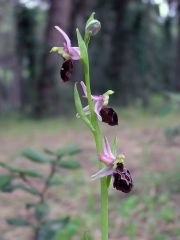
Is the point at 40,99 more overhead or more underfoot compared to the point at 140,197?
more overhead

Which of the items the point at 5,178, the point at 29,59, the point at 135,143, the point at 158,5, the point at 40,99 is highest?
the point at 158,5

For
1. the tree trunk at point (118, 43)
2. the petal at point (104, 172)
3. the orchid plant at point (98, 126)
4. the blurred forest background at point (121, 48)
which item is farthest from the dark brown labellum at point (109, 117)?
the tree trunk at point (118, 43)

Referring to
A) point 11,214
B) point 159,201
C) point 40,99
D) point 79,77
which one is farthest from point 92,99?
point 79,77

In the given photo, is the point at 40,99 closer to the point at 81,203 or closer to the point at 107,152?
the point at 81,203

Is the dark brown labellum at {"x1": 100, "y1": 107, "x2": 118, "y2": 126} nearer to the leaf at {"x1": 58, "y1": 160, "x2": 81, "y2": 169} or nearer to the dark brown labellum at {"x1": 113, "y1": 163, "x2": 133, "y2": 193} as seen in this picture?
the dark brown labellum at {"x1": 113, "y1": 163, "x2": 133, "y2": 193}

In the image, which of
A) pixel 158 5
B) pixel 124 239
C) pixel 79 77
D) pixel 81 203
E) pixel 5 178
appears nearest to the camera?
pixel 5 178

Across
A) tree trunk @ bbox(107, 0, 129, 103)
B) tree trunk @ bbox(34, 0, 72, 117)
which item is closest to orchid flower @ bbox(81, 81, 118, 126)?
tree trunk @ bbox(34, 0, 72, 117)

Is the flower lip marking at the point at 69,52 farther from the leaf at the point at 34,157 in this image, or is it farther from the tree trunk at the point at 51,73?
the tree trunk at the point at 51,73
